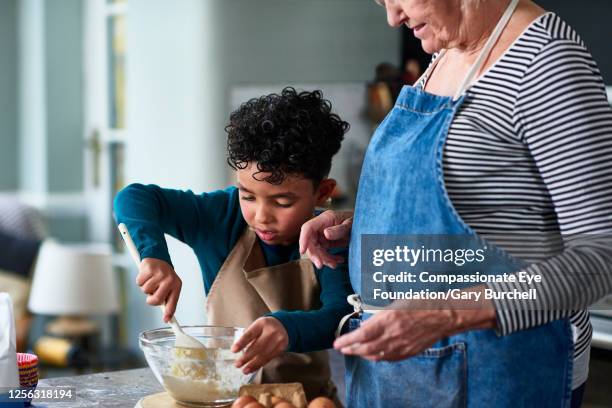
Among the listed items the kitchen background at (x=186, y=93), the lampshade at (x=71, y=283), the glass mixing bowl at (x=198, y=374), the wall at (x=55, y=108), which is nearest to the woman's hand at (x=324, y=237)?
the glass mixing bowl at (x=198, y=374)

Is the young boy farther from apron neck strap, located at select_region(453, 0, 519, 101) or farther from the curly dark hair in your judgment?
apron neck strap, located at select_region(453, 0, 519, 101)

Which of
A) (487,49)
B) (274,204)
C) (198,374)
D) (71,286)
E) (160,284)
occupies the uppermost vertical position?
(487,49)

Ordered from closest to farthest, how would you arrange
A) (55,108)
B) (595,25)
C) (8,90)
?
(595,25) < (55,108) < (8,90)

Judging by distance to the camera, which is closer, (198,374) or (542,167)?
(542,167)

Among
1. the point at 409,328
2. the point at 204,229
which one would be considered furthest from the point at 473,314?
the point at 204,229

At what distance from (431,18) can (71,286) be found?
11.2 feet

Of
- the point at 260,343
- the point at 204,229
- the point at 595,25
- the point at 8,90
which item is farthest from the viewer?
the point at 8,90

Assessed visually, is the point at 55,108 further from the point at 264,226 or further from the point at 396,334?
the point at 396,334

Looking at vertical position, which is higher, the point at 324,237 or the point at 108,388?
the point at 324,237

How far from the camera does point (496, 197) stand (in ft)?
3.59

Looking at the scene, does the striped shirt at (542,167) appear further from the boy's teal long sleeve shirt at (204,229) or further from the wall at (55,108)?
the wall at (55,108)

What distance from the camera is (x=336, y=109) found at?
164 inches

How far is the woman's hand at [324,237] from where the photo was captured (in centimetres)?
134

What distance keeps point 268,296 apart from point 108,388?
1.02 feet
